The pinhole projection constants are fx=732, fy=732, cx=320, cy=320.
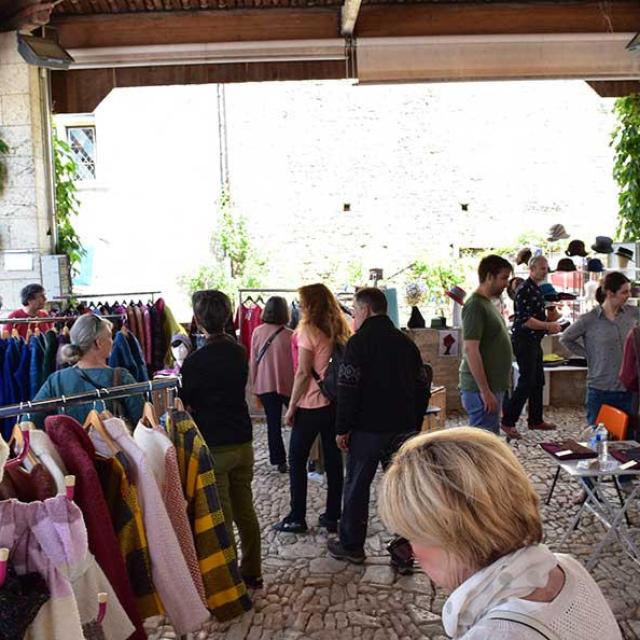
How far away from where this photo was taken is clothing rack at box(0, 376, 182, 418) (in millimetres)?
1979

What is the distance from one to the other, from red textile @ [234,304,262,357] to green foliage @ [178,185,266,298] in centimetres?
787

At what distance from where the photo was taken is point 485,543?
1187 millimetres

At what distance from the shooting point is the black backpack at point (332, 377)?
3975 mm

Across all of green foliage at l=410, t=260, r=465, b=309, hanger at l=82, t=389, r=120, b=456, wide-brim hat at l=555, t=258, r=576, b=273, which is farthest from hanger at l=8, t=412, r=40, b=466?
green foliage at l=410, t=260, r=465, b=309

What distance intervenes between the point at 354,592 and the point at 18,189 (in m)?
4.98

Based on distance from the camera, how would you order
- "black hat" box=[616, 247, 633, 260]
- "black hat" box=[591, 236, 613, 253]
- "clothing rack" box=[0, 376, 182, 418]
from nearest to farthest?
"clothing rack" box=[0, 376, 182, 418] → "black hat" box=[616, 247, 633, 260] → "black hat" box=[591, 236, 613, 253]

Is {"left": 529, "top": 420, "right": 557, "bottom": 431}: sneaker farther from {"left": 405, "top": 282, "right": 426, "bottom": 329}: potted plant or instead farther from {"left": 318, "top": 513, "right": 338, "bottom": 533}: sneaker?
{"left": 318, "top": 513, "right": 338, "bottom": 533}: sneaker

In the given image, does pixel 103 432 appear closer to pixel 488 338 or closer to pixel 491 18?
pixel 488 338

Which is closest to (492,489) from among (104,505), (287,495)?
(104,505)

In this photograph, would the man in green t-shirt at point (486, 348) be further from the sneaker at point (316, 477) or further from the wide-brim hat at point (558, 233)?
the wide-brim hat at point (558, 233)

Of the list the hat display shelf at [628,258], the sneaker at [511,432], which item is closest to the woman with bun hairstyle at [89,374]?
the sneaker at [511,432]

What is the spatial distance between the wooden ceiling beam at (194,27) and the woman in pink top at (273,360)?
3413 millimetres

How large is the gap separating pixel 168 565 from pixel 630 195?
8118 mm

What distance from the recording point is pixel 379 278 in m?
7.00
